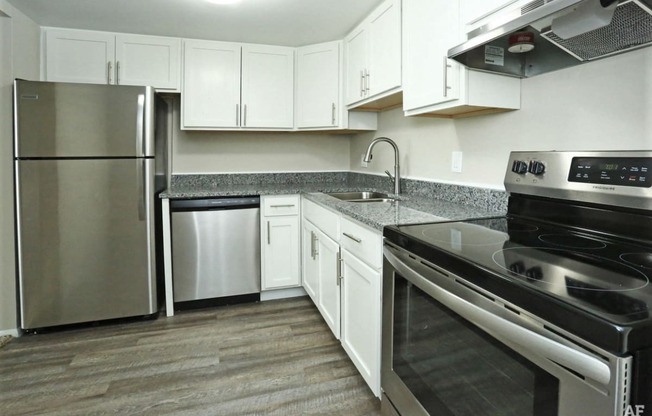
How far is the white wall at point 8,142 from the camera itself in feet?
6.97

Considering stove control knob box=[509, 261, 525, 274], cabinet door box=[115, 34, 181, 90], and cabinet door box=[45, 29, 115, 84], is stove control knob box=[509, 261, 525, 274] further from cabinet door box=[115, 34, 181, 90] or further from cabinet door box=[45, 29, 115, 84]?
cabinet door box=[45, 29, 115, 84]

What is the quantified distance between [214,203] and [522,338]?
2228 millimetres

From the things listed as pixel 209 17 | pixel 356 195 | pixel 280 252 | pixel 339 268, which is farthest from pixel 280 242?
pixel 209 17

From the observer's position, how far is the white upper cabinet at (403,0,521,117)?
4.84 ft

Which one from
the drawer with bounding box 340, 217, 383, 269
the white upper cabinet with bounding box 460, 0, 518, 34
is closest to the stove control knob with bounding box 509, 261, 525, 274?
the drawer with bounding box 340, 217, 383, 269

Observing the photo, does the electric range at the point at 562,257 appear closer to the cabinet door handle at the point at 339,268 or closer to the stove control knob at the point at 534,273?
the stove control knob at the point at 534,273

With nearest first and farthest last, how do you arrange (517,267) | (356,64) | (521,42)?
(517,267) → (521,42) → (356,64)

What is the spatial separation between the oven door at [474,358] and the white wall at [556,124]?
77cm

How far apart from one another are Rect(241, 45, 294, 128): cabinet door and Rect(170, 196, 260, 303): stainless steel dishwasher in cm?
72

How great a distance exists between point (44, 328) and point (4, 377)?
0.53 meters

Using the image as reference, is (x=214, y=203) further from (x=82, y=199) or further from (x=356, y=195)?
(x=356, y=195)

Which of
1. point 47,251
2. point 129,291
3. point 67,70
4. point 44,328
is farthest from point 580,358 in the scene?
point 67,70

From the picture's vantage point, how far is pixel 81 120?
2.23 meters

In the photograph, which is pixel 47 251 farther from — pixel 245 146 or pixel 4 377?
pixel 245 146
